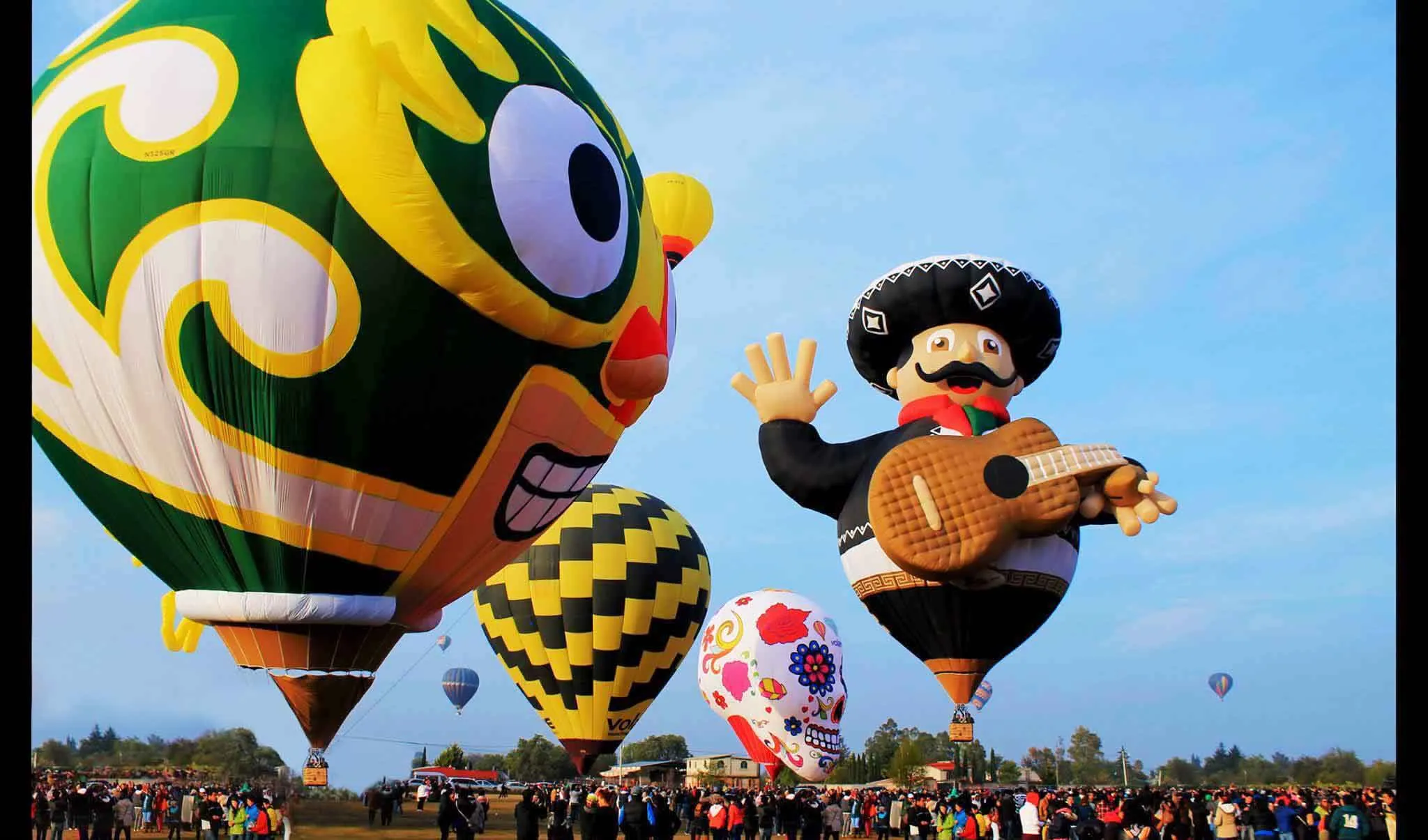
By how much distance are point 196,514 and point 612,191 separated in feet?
10.7

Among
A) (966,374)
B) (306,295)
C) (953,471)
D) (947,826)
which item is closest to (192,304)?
(306,295)

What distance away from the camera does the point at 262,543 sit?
8633mm

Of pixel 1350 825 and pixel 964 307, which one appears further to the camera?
pixel 964 307

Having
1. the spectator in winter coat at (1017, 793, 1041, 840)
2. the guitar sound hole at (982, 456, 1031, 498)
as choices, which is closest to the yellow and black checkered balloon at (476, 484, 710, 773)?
the spectator in winter coat at (1017, 793, 1041, 840)

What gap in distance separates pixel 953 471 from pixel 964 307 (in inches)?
68.8

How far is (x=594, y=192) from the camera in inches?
364

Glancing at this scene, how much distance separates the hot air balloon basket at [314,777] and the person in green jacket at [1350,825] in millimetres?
7157

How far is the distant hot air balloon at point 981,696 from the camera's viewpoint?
533 inches

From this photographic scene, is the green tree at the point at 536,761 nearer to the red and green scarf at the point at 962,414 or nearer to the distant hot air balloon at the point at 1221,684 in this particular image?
the distant hot air balloon at the point at 1221,684

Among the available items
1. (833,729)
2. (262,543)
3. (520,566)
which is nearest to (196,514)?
(262,543)

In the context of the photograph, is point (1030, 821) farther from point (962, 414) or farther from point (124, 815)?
point (124, 815)

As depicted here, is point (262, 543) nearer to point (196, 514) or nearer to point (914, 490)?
A: point (196, 514)

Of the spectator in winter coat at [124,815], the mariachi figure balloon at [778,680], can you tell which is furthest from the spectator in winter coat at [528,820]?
the mariachi figure balloon at [778,680]

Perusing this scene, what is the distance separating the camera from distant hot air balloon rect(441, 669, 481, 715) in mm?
34125
